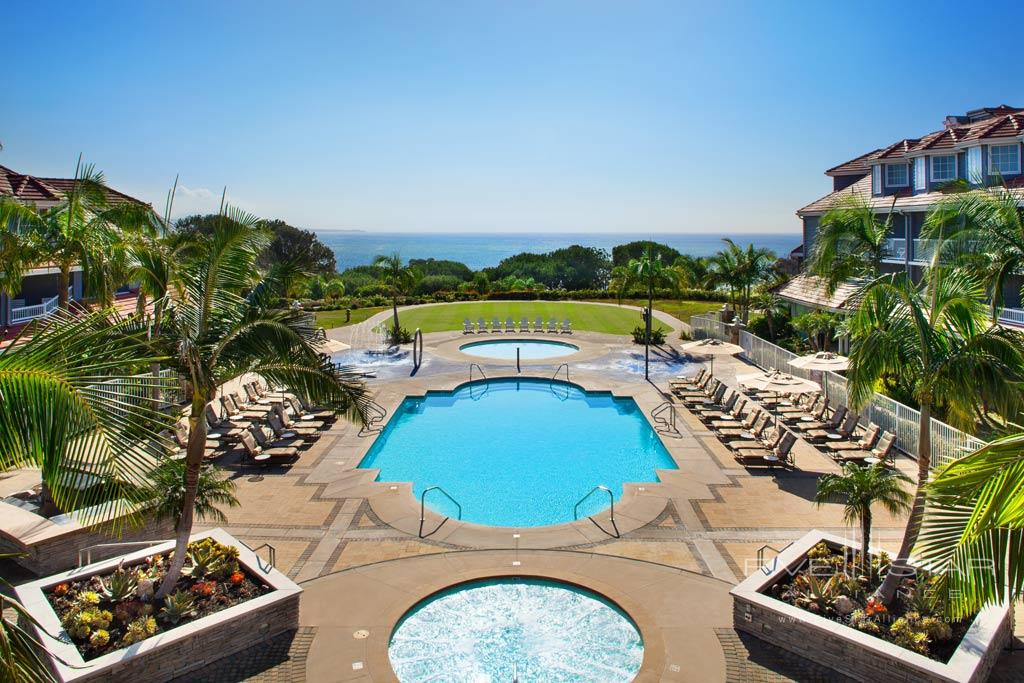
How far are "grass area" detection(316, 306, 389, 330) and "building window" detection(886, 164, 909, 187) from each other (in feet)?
99.8

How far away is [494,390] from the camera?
2769 centimetres

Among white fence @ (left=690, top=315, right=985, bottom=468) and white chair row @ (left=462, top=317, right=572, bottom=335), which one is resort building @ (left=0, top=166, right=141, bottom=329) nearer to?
white chair row @ (left=462, top=317, right=572, bottom=335)

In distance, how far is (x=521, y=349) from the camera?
36.8m

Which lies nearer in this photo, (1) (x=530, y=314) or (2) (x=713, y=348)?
(2) (x=713, y=348)

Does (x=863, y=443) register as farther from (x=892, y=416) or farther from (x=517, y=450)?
(x=517, y=450)

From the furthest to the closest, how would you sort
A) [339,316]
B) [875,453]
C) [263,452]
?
[339,316]
[263,452]
[875,453]

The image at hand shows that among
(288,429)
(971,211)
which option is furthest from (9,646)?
(288,429)

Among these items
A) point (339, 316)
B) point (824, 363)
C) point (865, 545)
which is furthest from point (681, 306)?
point (865, 545)

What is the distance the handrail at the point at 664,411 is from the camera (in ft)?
70.5

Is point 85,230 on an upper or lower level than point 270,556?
upper

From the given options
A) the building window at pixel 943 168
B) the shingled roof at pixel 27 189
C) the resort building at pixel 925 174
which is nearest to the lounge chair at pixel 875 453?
the resort building at pixel 925 174

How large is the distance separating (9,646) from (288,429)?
56.9 feet

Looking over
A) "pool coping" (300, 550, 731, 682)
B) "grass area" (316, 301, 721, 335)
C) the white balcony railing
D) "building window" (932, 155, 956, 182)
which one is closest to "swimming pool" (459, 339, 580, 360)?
"grass area" (316, 301, 721, 335)

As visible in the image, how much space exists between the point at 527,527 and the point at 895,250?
75.6ft
